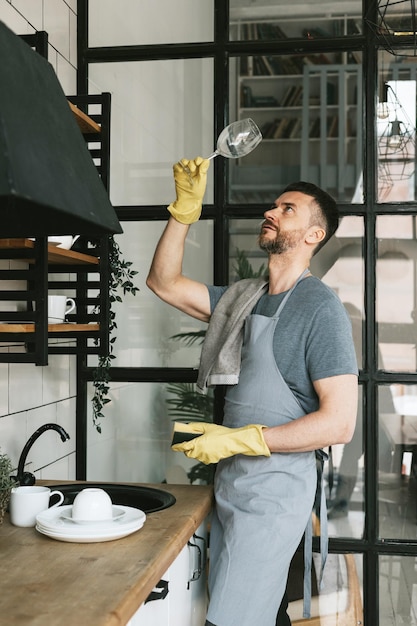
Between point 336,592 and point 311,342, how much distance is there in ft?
3.27

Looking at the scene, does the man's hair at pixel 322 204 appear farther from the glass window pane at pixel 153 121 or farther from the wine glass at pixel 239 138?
the glass window pane at pixel 153 121

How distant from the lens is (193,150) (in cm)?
281

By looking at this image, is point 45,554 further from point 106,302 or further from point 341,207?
point 341,207

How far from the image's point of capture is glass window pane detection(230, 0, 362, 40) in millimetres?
2754

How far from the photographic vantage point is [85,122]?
2336 millimetres

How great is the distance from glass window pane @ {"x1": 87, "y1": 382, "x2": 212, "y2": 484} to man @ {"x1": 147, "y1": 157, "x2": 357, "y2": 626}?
0.43 meters

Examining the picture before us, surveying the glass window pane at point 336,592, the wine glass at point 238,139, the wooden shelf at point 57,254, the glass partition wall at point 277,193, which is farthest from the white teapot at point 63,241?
the glass window pane at point 336,592

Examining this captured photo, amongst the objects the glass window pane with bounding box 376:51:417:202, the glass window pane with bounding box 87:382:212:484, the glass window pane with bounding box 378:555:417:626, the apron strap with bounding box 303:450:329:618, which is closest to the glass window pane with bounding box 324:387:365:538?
the glass window pane with bounding box 378:555:417:626

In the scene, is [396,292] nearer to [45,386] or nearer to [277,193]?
[277,193]

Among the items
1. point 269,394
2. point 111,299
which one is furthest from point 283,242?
point 111,299

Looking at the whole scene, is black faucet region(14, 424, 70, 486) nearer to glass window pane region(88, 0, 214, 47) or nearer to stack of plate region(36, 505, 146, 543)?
stack of plate region(36, 505, 146, 543)

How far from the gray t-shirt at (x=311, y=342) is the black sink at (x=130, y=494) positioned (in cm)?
48

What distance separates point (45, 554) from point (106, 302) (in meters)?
0.88

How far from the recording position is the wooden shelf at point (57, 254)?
1.89 m
